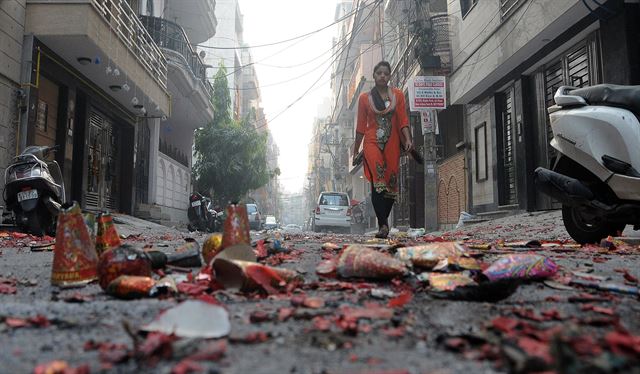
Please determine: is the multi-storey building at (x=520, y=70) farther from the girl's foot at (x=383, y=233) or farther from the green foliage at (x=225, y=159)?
the green foliage at (x=225, y=159)

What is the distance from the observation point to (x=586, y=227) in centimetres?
427

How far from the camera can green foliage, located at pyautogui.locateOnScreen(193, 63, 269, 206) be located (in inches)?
981

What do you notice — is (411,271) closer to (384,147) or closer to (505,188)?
(384,147)

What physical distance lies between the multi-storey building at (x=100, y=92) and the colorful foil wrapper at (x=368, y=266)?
6.88 metres

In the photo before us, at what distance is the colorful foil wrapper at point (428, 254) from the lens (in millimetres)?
2701

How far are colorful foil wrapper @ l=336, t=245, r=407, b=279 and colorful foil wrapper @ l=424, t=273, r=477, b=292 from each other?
17 cm

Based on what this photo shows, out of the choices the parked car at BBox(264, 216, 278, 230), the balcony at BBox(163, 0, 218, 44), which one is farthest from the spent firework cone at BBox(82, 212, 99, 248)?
the parked car at BBox(264, 216, 278, 230)

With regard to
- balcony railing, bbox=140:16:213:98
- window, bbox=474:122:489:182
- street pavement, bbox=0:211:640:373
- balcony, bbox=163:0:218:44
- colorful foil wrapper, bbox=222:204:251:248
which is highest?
balcony, bbox=163:0:218:44

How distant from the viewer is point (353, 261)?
254cm

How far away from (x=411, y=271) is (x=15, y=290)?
2070mm

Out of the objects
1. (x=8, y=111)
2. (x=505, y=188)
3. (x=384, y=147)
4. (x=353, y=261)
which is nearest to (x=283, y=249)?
(x=353, y=261)

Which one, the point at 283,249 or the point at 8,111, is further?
the point at 8,111

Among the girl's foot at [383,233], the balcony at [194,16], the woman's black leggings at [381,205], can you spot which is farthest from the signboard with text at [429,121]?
the balcony at [194,16]

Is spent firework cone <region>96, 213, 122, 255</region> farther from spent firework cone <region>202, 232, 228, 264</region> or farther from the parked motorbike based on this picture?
the parked motorbike
